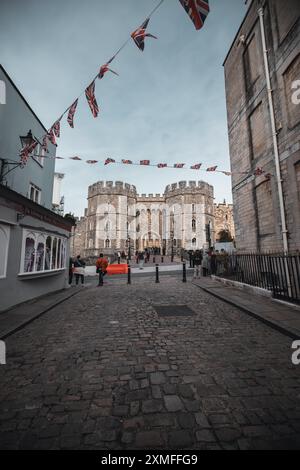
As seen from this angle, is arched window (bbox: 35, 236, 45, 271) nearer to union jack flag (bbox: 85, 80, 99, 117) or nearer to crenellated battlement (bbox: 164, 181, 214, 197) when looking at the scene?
union jack flag (bbox: 85, 80, 99, 117)

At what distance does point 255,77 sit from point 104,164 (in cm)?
808

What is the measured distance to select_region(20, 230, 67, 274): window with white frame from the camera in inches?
264

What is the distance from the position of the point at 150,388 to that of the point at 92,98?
20.6ft

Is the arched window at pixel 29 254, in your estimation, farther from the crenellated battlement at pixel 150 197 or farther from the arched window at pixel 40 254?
the crenellated battlement at pixel 150 197

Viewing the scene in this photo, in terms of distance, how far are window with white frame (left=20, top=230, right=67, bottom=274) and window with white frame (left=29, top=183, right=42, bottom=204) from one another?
3.18 m

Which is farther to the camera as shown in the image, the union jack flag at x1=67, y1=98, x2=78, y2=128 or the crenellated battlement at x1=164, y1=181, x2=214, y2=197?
the crenellated battlement at x1=164, y1=181, x2=214, y2=197

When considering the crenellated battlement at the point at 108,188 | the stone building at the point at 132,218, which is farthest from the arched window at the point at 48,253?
the crenellated battlement at the point at 108,188

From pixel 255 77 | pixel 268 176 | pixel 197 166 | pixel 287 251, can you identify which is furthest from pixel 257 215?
pixel 255 77

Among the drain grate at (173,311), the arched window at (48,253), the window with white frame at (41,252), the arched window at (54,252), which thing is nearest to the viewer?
the drain grate at (173,311)

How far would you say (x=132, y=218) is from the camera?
1722 inches

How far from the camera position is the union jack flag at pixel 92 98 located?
17.4 feet

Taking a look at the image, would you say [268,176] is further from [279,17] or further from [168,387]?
[168,387]

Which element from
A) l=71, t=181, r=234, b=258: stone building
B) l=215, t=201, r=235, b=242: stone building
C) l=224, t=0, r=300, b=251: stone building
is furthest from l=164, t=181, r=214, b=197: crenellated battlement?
l=224, t=0, r=300, b=251: stone building

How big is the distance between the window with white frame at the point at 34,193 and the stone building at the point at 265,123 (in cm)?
1081
